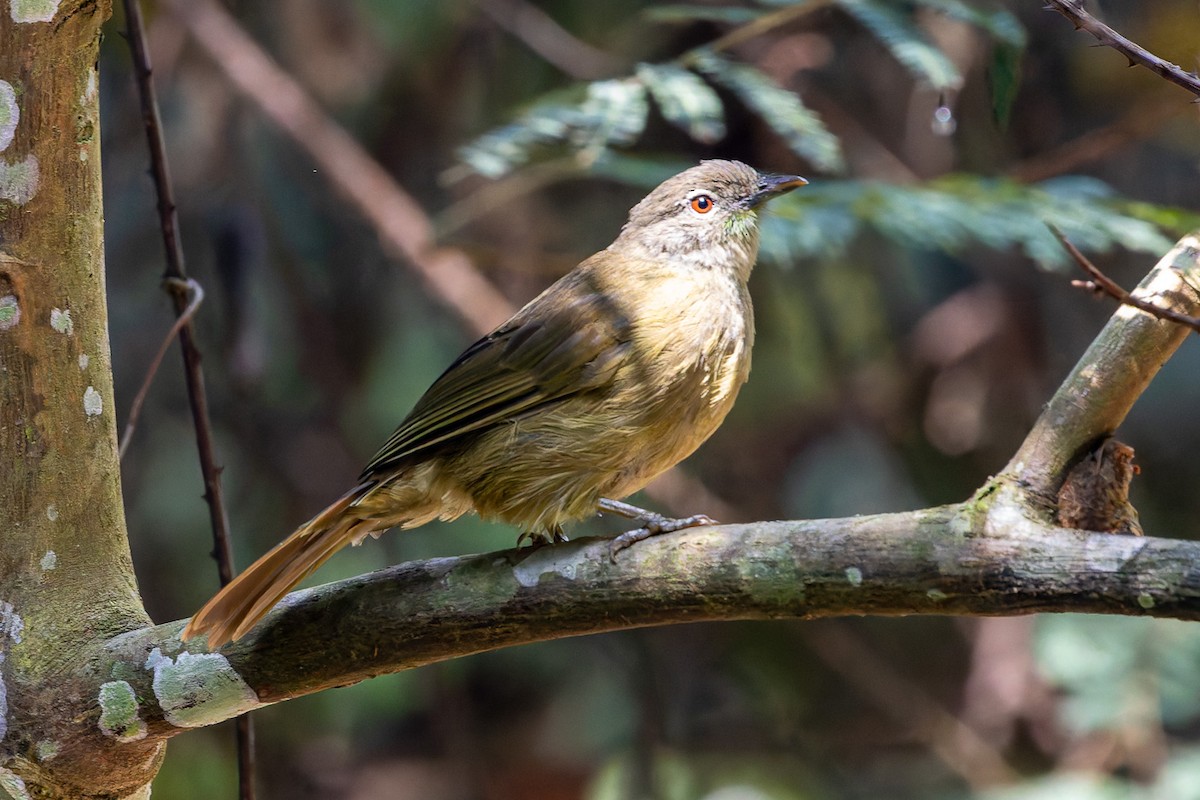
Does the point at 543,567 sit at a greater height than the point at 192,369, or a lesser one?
lesser

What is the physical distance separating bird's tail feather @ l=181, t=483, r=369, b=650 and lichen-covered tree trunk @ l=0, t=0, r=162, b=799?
22 cm

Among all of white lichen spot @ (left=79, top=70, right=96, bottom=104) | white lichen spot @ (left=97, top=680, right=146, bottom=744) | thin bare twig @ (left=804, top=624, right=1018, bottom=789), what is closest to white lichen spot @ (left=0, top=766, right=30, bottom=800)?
white lichen spot @ (left=97, top=680, right=146, bottom=744)

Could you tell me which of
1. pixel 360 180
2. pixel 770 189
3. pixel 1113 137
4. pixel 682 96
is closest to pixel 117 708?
pixel 770 189

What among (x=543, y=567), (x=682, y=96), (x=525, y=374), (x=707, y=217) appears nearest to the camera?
(x=543, y=567)

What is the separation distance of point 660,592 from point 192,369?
5.19 ft

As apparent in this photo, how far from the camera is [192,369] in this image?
312cm

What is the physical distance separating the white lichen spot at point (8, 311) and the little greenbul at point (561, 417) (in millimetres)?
709

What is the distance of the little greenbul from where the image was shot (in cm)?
284

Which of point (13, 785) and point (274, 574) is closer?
point (13, 785)

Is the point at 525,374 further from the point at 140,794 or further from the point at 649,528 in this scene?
the point at 140,794

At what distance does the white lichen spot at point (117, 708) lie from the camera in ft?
A: 7.64

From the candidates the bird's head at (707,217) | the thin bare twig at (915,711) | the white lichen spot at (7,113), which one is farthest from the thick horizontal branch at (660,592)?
the thin bare twig at (915,711)

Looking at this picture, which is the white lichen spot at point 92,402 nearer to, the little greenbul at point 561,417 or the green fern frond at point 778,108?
the little greenbul at point 561,417

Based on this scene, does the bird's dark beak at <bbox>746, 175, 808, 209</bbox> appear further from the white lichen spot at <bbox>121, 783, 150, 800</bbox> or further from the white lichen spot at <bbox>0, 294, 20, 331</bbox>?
the white lichen spot at <bbox>121, 783, 150, 800</bbox>
